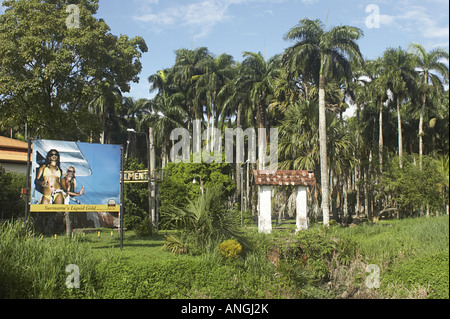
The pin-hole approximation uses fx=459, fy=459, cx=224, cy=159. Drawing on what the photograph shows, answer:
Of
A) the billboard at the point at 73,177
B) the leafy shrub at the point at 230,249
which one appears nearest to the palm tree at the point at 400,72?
the leafy shrub at the point at 230,249

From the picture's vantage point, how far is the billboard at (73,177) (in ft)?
65.2

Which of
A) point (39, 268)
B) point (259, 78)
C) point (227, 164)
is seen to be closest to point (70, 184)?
point (39, 268)

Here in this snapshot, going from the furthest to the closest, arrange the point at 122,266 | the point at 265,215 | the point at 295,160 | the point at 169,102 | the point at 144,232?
the point at 169,102
the point at 295,160
the point at 144,232
the point at 265,215
the point at 122,266

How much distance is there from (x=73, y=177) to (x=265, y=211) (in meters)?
11.7

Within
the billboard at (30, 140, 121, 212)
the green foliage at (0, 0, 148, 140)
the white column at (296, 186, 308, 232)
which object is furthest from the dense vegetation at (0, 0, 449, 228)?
the billboard at (30, 140, 121, 212)

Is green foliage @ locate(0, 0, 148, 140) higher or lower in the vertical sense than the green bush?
higher

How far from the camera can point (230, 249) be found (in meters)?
17.6

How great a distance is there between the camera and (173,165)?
4903 cm

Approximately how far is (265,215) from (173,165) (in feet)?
76.8

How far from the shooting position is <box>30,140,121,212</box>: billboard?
19.9 metres

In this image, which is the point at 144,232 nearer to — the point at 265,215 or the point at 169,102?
the point at 265,215

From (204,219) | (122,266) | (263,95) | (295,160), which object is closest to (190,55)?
(263,95)

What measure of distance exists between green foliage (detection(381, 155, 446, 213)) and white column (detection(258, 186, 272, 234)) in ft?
30.3

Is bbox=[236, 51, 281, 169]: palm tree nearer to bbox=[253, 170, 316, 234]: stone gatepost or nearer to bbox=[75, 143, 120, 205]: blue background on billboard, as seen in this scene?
bbox=[253, 170, 316, 234]: stone gatepost
